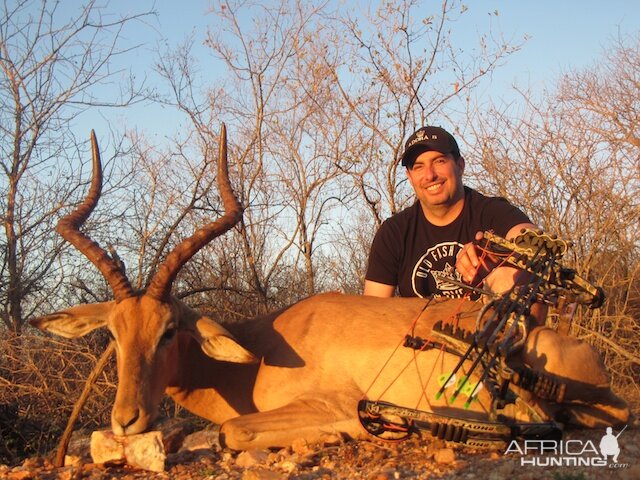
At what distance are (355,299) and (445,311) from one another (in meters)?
0.82

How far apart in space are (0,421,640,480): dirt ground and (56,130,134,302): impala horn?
54.7 inches

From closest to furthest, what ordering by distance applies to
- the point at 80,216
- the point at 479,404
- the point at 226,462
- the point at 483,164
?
the point at 226,462, the point at 479,404, the point at 80,216, the point at 483,164

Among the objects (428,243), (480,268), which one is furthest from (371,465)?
(428,243)

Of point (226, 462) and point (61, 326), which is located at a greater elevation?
point (61, 326)

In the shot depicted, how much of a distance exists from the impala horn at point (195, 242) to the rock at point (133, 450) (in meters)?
1.34

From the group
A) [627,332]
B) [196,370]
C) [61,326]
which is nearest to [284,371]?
[196,370]

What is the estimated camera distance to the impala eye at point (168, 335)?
539cm

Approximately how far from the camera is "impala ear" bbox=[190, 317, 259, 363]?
5.48 m

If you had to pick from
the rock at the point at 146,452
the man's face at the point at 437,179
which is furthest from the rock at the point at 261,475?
the man's face at the point at 437,179

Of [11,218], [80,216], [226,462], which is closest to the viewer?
[226,462]

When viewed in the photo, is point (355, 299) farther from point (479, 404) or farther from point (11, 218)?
point (11, 218)

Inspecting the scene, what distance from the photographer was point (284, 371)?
5633 millimetres

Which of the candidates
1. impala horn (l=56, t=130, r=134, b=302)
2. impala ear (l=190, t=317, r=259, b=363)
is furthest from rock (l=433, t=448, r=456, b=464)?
impala horn (l=56, t=130, r=134, b=302)

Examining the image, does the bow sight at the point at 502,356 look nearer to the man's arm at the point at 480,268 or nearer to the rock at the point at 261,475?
the man's arm at the point at 480,268
